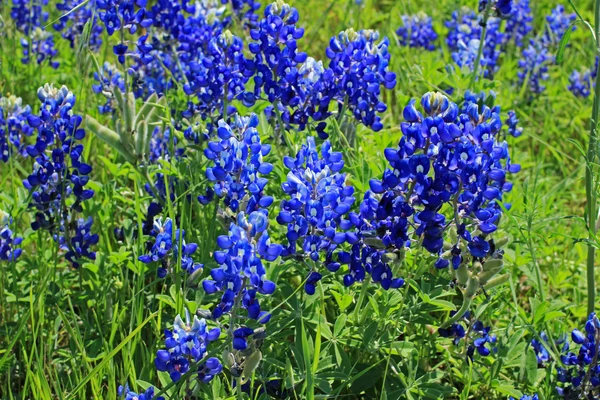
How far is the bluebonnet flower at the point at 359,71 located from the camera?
2992mm

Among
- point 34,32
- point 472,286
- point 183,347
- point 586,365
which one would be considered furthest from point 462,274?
point 34,32

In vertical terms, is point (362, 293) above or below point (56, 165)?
below

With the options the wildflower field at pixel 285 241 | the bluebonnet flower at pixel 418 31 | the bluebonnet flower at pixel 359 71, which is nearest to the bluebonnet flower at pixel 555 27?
the bluebonnet flower at pixel 418 31

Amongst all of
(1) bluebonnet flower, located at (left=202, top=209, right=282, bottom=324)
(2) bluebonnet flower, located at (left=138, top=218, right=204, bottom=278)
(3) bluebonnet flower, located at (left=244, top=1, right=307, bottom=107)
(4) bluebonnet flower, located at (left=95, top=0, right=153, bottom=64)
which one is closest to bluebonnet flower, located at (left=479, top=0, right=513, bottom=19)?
(3) bluebonnet flower, located at (left=244, top=1, right=307, bottom=107)

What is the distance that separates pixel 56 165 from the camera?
3014 mm

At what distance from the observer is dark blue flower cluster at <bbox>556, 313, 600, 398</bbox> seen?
2605 mm

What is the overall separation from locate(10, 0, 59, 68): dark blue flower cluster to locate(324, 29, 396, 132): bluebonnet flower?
2.22m

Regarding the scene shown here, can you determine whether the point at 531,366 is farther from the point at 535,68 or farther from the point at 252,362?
the point at 535,68

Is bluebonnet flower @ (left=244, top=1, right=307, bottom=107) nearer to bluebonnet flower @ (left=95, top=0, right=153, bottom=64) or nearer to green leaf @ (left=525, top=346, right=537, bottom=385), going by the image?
bluebonnet flower @ (left=95, top=0, right=153, bottom=64)

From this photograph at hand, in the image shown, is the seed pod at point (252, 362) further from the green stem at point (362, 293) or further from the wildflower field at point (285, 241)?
the green stem at point (362, 293)

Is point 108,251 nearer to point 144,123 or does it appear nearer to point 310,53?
point 144,123

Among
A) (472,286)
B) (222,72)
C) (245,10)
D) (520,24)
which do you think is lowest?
(472,286)

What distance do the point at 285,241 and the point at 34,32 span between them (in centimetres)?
254

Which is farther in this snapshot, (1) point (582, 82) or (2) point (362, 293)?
(1) point (582, 82)
